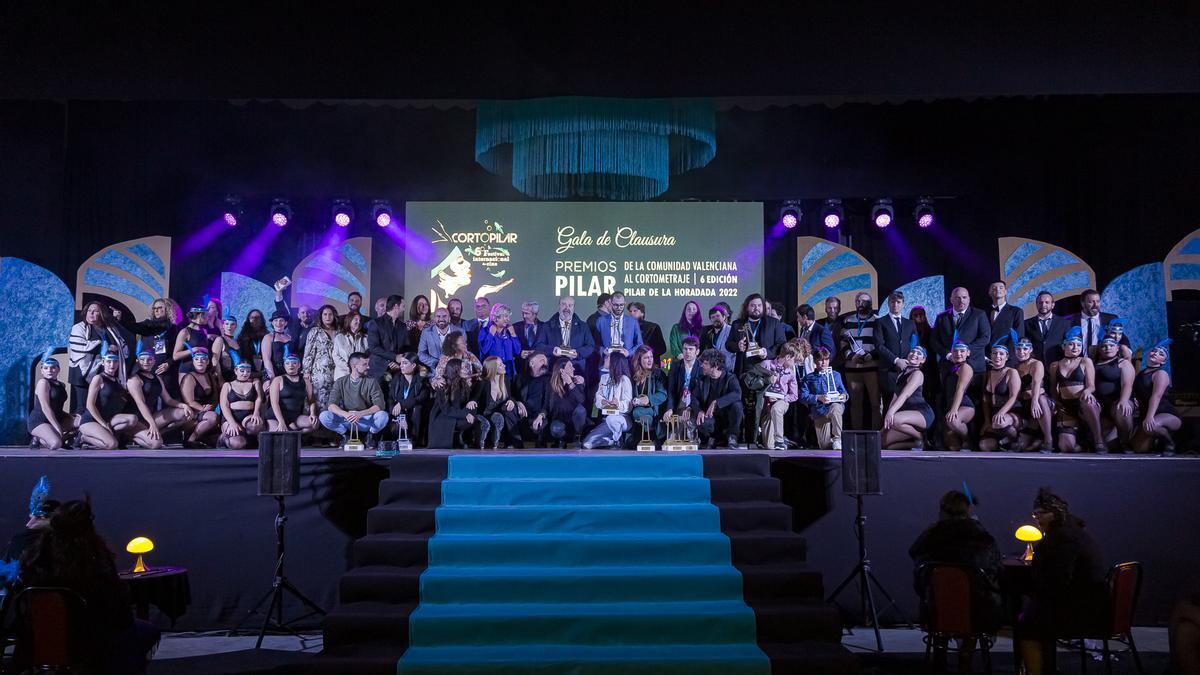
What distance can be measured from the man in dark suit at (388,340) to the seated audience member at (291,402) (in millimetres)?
703

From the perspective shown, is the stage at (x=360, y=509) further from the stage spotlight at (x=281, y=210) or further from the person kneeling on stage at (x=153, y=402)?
the stage spotlight at (x=281, y=210)

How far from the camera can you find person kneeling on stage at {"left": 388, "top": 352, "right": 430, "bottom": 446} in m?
8.71

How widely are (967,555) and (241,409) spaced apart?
6.64 metres

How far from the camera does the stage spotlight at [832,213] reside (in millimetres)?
10820

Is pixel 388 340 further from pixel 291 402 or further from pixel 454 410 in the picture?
pixel 454 410

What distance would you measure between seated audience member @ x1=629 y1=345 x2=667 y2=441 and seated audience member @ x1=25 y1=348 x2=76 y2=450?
18.0ft

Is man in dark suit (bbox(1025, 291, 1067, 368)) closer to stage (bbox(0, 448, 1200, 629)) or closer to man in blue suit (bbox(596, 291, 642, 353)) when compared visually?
stage (bbox(0, 448, 1200, 629))

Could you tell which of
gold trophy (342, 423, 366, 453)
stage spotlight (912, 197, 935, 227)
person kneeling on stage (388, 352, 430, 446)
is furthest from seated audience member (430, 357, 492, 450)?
stage spotlight (912, 197, 935, 227)

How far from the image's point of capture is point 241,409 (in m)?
8.59

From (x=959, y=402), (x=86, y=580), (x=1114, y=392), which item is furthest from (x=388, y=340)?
(x=1114, y=392)

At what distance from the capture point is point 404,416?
27.7 ft

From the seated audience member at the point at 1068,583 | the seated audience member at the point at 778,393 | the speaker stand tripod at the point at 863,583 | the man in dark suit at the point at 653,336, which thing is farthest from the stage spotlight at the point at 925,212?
the seated audience member at the point at 1068,583

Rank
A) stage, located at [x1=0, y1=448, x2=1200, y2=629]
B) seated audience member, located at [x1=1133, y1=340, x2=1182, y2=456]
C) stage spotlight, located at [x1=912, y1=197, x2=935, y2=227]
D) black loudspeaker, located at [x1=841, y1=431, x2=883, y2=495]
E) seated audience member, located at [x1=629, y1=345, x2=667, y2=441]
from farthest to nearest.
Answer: stage spotlight, located at [x1=912, y1=197, x2=935, y2=227]
seated audience member, located at [x1=629, y1=345, x2=667, y2=441]
seated audience member, located at [x1=1133, y1=340, x2=1182, y2=456]
stage, located at [x1=0, y1=448, x2=1200, y2=629]
black loudspeaker, located at [x1=841, y1=431, x2=883, y2=495]

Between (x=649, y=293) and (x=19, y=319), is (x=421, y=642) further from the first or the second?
(x=19, y=319)
